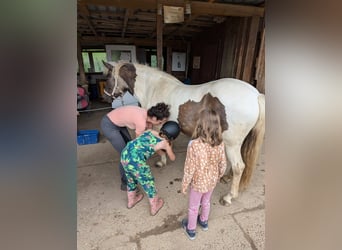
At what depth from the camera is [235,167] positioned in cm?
210

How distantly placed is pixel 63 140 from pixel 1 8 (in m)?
0.21

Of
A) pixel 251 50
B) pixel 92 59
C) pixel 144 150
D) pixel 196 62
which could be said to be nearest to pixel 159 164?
pixel 144 150

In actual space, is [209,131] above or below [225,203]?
above

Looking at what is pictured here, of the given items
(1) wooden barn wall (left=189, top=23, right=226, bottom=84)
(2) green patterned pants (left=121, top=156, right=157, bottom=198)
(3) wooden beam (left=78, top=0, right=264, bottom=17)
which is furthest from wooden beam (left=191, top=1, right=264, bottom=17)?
(2) green patterned pants (left=121, top=156, right=157, bottom=198)

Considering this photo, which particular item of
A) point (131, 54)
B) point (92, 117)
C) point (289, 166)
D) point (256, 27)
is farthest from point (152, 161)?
point (131, 54)

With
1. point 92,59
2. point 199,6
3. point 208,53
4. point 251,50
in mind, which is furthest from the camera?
point 92,59

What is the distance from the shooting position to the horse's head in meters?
2.74

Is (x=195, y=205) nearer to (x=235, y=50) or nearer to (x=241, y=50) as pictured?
(x=241, y=50)

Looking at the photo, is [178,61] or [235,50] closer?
[235,50]

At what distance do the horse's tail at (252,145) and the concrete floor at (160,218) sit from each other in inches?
9.9

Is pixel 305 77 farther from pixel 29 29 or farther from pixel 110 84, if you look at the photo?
pixel 110 84

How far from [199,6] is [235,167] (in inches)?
116

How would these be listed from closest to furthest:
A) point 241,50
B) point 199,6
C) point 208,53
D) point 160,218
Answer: point 160,218
point 199,6
point 241,50
point 208,53

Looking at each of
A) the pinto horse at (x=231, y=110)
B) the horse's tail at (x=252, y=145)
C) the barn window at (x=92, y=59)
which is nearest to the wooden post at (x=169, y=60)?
the barn window at (x=92, y=59)
